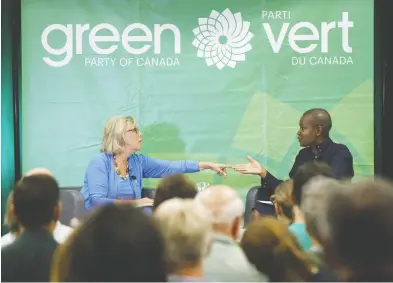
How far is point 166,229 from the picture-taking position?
1.96m

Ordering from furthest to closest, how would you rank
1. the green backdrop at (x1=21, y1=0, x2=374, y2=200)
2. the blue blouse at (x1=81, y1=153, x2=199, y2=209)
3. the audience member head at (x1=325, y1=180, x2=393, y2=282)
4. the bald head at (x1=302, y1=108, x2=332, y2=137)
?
1. the green backdrop at (x1=21, y1=0, x2=374, y2=200)
2. the bald head at (x1=302, y1=108, x2=332, y2=137)
3. the blue blouse at (x1=81, y1=153, x2=199, y2=209)
4. the audience member head at (x1=325, y1=180, x2=393, y2=282)

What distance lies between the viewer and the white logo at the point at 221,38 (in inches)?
208

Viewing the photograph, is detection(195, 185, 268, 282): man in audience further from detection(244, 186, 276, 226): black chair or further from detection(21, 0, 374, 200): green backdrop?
detection(21, 0, 374, 200): green backdrop

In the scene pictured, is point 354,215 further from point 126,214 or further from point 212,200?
point 212,200

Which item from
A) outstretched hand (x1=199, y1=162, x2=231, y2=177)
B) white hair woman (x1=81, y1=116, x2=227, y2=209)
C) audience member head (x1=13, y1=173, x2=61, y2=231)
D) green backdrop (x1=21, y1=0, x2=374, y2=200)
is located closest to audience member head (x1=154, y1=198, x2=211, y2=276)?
audience member head (x1=13, y1=173, x2=61, y2=231)

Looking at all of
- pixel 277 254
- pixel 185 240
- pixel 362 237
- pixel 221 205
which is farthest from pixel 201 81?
pixel 362 237

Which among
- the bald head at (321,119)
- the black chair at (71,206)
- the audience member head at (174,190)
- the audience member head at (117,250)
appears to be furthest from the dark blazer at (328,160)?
the audience member head at (117,250)

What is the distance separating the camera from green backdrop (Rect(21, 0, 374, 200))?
5.25 metres

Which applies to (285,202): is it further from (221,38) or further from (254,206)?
(221,38)

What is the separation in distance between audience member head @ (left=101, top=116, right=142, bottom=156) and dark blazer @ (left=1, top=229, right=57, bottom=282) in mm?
2582

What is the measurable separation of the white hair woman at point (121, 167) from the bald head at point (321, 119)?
875 millimetres

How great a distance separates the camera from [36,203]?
241 centimetres

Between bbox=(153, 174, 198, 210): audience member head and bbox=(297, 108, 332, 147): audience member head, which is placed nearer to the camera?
bbox=(153, 174, 198, 210): audience member head

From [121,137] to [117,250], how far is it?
353 centimetres
